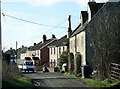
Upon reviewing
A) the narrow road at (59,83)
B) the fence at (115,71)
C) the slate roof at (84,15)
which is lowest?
the narrow road at (59,83)

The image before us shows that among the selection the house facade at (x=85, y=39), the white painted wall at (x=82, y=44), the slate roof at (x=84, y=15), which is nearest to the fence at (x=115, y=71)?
the house facade at (x=85, y=39)

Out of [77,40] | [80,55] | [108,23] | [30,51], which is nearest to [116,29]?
[108,23]

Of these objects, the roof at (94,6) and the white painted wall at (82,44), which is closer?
the white painted wall at (82,44)

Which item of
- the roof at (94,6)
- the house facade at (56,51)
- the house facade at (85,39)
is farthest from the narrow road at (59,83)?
the house facade at (56,51)

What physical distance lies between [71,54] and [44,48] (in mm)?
41027

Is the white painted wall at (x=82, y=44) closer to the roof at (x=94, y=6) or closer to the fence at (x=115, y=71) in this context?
the roof at (x=94, y=6)

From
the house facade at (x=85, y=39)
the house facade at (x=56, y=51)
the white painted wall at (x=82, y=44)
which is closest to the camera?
the house facade at (x=85, y=39)

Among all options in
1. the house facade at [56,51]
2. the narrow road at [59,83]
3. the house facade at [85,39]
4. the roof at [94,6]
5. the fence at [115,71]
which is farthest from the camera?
the house facade at [56,51]

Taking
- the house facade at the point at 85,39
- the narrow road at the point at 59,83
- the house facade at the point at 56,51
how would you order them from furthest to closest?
1. the house facade at the point at 56,51
2. the house facade at the point at 85,39
3. the narrow road at the point at 59,83

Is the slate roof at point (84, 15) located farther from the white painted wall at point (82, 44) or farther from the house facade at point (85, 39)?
the white painted wall at point (82, 44)

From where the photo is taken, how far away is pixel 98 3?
49.4 metres

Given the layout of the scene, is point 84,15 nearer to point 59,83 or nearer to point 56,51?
point 59,83

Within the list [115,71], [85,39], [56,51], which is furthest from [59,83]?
[56,51]

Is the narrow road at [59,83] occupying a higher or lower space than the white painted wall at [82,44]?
lower
